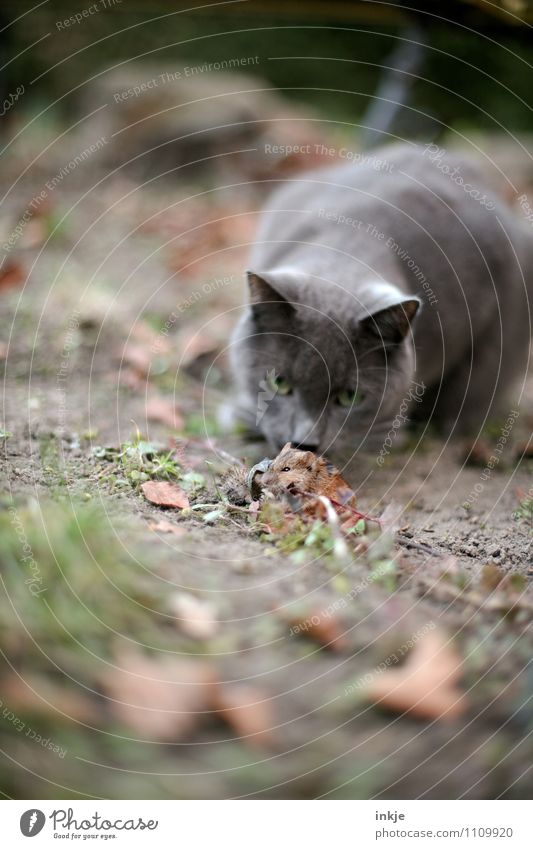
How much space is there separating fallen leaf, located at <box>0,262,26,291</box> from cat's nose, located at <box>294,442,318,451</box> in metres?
1.74

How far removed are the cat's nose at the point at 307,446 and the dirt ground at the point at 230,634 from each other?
0.23 m

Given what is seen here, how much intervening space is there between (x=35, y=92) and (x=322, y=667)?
6210 mm

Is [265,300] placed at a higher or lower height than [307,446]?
higher

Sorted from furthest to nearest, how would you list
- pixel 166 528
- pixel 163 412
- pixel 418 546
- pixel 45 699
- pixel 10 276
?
pixel 10 276, pixel 163 412, pixel 418 546, pixel 166 528, pixel 45 699

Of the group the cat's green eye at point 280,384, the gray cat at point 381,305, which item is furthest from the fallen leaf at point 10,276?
the cat's green eye at point 280,384

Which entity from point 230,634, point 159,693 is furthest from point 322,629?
point 159,693

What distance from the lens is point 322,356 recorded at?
234cm

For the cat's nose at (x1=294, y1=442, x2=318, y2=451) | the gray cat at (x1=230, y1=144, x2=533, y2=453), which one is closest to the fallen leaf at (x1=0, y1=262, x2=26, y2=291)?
the gray cat at (x1=230, y1=144, x2=533, y2=453)

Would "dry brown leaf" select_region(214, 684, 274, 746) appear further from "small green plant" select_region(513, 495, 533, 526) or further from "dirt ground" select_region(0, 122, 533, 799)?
"small green plant" select_region(513, 495, 533, 526)

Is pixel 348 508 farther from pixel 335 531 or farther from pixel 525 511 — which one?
pixel 525 511

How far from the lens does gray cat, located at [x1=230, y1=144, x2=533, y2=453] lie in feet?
7.77

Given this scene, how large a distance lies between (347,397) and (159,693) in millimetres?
1313
